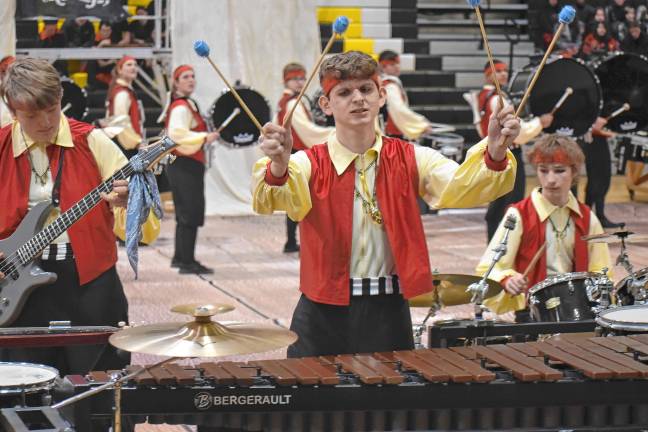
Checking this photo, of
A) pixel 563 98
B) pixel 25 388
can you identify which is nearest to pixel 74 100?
pixel 563 98

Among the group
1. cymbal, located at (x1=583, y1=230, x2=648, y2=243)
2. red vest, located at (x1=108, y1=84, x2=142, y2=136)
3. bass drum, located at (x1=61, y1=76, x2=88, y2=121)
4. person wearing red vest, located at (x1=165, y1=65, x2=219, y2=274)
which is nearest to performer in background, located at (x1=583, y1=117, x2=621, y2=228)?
person wearing red vest, located at (x1=165, y1=65, x2=219, y2=274)

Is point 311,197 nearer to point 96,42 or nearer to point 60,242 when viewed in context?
point 60,242

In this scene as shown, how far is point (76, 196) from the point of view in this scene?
4738mm

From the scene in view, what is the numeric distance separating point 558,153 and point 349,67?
223cm

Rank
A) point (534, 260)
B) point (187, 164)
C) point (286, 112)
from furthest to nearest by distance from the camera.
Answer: point (286, 112) < point (187, 164) < point (534, 260)

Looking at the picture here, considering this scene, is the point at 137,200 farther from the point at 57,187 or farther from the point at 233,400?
the point at 233,400

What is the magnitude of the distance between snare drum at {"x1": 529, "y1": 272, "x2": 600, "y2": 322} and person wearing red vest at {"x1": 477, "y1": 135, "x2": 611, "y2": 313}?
0.37m

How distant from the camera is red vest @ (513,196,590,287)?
6.29 metres

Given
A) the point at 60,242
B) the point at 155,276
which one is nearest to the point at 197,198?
the point at 155,276

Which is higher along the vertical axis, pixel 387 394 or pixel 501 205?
pixel 387 394

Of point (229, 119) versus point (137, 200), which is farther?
point (229, 119)

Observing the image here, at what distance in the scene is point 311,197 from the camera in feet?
14.8

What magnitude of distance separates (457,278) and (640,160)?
25.7 ft

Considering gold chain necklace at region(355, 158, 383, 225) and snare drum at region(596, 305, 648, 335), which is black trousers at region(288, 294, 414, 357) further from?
snare drum at region(596, 305, 648, 335)
